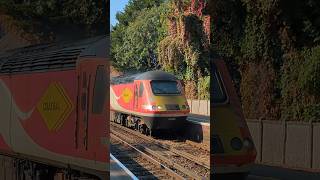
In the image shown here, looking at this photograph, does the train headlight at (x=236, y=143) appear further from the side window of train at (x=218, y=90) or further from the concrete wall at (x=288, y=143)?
the concrete wall at (x=288, y=143)

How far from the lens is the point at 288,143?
44.8ft

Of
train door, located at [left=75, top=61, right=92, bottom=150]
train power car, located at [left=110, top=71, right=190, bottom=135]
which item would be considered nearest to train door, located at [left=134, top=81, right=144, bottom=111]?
train power car, located at [left=110, top=71, right=190, bottom=135]

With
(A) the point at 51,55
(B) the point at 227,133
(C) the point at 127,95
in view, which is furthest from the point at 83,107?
(B) the point at 227,133

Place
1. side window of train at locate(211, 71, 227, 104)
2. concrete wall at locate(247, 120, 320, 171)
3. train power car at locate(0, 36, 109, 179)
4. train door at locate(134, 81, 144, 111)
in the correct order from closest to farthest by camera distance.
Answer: train door at locate(134, 81, 144, 111) → train power car at locate(0, 36, 109, 179) → side window of train at locate(211, 71, 227, 104) → concrete wall at locate(247, 120, 320, 171)

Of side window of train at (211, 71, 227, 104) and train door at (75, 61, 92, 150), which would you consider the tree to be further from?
side window of train at (211, 71, 227, 104)

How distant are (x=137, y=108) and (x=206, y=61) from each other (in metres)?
0.43

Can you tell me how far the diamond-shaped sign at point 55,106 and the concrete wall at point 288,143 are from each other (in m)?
10.3

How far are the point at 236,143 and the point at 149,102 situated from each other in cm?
59

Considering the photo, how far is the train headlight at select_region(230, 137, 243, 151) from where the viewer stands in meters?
2.91

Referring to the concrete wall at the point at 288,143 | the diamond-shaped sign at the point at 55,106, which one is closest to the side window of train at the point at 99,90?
the diamond-shaped sign at the point at 55,106

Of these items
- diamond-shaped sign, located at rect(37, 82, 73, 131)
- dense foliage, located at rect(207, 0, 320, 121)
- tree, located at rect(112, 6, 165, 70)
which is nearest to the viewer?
tree, located at rect(112, 6, 165, 70)

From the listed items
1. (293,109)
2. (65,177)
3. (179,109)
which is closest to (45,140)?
(65,177)

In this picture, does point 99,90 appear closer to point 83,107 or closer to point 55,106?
point 83,107

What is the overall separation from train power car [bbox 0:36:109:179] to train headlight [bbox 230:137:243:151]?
70 centimetres
